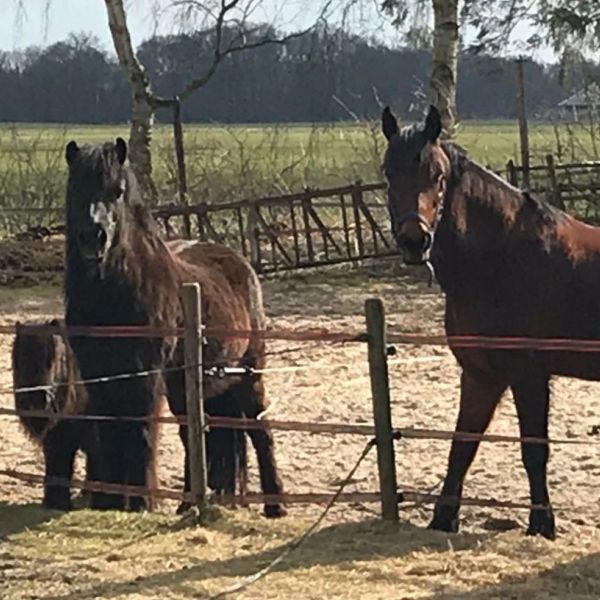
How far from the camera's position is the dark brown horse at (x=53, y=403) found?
691cm

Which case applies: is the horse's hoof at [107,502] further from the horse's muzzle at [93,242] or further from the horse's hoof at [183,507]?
the horse's muzzle at [93,242]

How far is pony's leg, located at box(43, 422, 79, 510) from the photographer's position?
6906 millimetres

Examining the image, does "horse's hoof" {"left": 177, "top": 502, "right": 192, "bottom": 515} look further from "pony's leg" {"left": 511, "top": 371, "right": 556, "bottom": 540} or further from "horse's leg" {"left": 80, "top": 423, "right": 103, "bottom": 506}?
"pony's leg" {"left": 511, "top": 371, "right": 556, "bottom": 540}

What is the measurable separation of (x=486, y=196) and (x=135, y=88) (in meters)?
14.7

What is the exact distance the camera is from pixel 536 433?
6137mm

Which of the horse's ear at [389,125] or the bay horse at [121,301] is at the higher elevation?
the horse's ear at [389,125]

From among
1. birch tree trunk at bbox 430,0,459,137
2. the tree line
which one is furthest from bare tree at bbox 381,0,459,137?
the tree line

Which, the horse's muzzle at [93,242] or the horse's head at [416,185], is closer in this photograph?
the horse's head at [416,185]

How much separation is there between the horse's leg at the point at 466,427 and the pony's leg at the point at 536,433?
0.17 meters

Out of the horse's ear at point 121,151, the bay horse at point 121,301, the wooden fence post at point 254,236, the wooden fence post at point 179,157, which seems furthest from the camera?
the wooden fence post at point 179,157

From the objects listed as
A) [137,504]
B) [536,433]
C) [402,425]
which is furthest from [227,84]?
[536,433]

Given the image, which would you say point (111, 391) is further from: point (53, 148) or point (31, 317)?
point (53, 148)

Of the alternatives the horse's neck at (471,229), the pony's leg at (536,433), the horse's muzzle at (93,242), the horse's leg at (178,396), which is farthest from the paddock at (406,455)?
the horse's muzzle at (93,242)

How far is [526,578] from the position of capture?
5.26 meters
